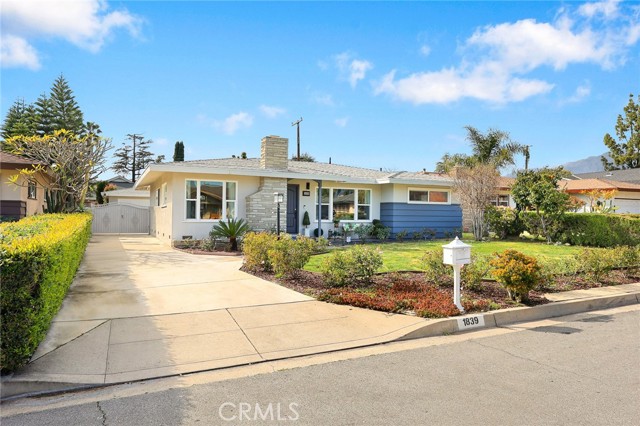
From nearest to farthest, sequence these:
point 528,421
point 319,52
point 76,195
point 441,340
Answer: point 528,421 → point 441,340 → point 319,52 → point 76,195

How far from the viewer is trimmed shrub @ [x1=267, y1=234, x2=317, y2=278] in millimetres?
8562

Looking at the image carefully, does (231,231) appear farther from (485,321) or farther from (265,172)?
(485,321)

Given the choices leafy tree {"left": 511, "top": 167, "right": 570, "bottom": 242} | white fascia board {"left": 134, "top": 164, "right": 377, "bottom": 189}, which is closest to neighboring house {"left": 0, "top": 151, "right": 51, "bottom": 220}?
white fascia board {"left": 134, "top": 164, "right": 377, "bottom": 189}

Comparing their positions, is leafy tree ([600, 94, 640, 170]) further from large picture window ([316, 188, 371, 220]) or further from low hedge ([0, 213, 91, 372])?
low hedge ([0, 213, 91, 372])

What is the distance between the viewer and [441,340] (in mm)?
5484

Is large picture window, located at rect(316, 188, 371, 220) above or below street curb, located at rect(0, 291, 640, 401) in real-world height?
above

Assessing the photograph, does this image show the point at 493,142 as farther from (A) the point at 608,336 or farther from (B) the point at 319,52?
(A) the point at 608,336

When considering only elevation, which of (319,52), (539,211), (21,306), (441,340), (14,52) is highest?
(319,52)

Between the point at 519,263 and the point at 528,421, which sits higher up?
the point at 519,263

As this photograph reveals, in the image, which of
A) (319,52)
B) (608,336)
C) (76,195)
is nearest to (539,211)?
(319,52)

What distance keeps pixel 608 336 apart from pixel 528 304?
134cm

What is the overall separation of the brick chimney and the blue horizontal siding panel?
5619 mm

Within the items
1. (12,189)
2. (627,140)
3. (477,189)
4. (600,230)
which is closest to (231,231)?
(12,189)

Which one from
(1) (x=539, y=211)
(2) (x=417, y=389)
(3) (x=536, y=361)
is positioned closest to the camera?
(2) (x=417, y=389)
